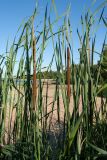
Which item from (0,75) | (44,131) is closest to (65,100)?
(44,131)

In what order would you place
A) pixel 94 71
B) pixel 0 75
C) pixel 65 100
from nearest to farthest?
pixel 65 100 → pixel 94 71 → pixel 0 75

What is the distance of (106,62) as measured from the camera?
0.92 m

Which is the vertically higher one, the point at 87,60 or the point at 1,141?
the point at 87,60

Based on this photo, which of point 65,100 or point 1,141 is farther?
point 1,141

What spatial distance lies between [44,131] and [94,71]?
0.76 feet

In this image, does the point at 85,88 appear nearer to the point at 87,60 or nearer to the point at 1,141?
the point at 87,60

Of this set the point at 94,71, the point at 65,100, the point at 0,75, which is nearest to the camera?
the point at 65,100

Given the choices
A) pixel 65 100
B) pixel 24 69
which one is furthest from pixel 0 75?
pixel 65 100

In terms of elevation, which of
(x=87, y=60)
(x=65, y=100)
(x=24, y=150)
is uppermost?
(x=87, y=60)

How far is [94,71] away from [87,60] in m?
0.09

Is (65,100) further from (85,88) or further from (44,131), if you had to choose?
(44,131)

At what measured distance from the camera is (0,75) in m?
1.01

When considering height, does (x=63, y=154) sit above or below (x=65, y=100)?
below

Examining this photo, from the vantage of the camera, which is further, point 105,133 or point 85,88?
point 105,133
